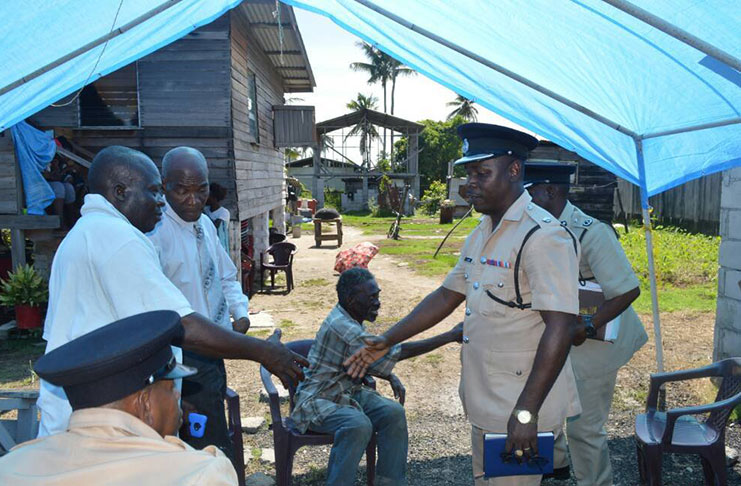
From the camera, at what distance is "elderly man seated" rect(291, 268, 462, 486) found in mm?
3359

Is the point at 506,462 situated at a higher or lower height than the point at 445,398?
higher

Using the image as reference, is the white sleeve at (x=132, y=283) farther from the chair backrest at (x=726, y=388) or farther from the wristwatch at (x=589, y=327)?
the chair backrest at (x=726, y=388)

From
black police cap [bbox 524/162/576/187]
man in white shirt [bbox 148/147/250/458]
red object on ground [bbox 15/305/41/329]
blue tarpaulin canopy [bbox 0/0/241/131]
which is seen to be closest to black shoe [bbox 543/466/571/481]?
black police cap [bbox 524/162/576/187]

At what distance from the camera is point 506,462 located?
2.37m

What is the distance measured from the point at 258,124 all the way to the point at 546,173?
33.5ft

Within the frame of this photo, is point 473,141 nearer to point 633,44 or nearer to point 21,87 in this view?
point 633,44

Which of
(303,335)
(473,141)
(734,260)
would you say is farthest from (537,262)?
(303,335)

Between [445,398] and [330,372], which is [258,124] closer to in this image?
[445,398]

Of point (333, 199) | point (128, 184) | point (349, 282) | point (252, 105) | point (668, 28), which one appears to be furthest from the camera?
point (333, 199)

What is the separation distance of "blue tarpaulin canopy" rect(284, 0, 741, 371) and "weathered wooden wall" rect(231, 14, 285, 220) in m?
6.91

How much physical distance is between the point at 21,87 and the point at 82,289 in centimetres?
212

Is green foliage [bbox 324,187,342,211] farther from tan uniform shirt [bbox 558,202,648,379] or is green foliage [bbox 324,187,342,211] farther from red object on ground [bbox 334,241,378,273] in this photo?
tan uniform shirt [bbox 558,202,648,379]

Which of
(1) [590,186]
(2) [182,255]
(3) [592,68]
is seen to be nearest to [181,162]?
(2) [182,255]

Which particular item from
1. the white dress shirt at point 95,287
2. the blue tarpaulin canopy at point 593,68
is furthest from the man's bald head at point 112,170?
the blue tarpaulin canopy at point 593,68
